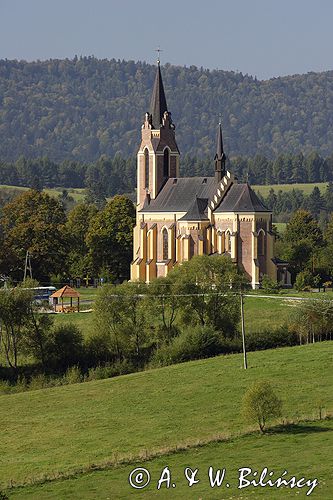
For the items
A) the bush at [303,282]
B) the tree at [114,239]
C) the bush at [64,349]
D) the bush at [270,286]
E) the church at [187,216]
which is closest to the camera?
the bush at [64,349]

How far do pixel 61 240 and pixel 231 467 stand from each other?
5792cm

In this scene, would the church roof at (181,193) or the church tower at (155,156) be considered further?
the church tower at (155,156)

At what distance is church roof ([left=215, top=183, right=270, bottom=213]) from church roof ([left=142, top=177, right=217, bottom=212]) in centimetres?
157

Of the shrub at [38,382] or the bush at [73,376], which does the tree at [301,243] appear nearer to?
the bush at [73,376]

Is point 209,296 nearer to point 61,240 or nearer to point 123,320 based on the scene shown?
point 123,320

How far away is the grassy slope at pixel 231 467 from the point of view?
106ft

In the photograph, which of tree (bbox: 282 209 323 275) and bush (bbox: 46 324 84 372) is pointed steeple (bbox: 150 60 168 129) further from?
bush (bbox: 46 324 84 372)

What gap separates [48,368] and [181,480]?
87.8 feet

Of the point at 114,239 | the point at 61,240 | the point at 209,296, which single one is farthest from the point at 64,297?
the point at 114,239

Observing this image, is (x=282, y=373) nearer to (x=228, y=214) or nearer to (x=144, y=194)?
(x=228, y=214)

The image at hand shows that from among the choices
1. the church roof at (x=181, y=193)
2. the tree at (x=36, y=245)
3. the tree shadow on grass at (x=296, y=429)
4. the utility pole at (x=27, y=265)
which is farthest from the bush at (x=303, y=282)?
the tree shadow on grass at (x=296, y=429)

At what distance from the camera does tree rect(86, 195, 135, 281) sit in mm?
99000

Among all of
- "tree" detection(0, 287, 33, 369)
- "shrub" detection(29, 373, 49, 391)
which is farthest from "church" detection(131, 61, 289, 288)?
"shrub" detection(29, 373, 49, 391)

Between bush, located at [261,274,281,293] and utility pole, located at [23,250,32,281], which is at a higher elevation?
utility pole, located at [23,250,32,281]
